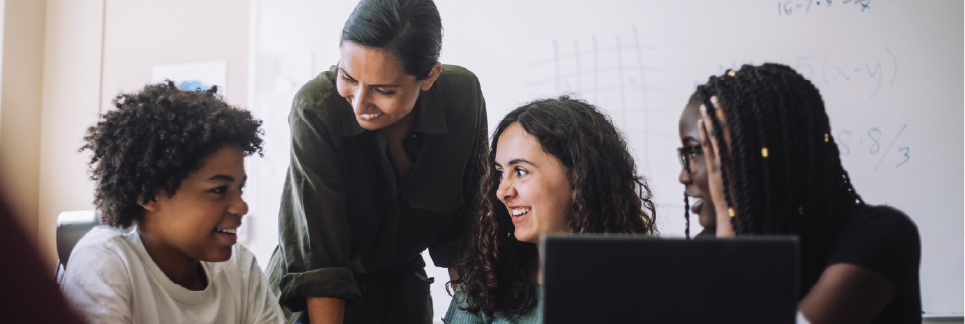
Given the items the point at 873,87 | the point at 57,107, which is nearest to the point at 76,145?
the point at 57,107

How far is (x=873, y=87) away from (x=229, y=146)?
1793 mm

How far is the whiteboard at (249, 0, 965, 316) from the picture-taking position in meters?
1.77

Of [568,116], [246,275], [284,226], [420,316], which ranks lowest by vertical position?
[420,316]

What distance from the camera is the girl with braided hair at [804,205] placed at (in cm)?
79

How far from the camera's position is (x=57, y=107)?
2721 mm

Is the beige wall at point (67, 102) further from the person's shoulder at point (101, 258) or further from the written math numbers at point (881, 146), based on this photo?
the written math numbers at point (881, 146)

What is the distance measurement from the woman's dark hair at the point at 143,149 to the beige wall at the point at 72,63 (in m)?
1.52

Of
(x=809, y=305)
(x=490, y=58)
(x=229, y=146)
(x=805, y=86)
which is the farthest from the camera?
(x=490, y=58)

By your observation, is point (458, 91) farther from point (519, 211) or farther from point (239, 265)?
Answer: point (239, 265)

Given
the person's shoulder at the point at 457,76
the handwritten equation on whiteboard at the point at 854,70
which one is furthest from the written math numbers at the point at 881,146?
the person's shoulder at the point at 457,76

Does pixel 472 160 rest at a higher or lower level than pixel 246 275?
higher

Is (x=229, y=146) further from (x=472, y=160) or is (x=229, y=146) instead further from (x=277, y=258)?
(x=472, y=160)

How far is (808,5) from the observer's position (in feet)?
6.01

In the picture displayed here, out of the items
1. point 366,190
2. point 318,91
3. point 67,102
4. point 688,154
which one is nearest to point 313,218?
point 366,190
